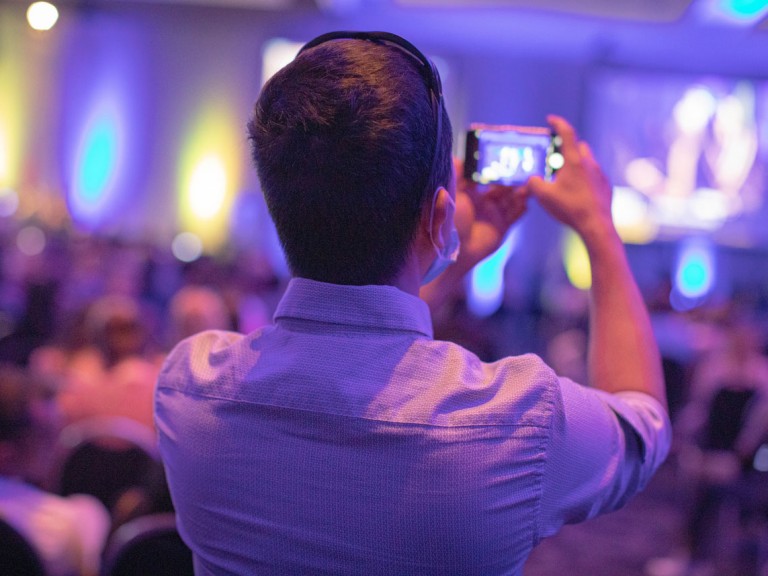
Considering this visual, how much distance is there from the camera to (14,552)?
1929mm

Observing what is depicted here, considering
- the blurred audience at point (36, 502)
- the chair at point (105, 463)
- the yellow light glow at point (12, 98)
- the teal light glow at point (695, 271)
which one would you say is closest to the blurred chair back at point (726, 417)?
the chair at point (105, 463)

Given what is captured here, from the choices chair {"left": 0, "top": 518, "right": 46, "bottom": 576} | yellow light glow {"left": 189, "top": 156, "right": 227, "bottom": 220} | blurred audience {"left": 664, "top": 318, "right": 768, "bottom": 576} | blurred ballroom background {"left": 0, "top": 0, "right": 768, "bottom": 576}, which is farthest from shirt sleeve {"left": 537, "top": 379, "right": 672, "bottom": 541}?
yellow light glow {"left": 189, "top": 156, "right": 227, "bottom": 220}

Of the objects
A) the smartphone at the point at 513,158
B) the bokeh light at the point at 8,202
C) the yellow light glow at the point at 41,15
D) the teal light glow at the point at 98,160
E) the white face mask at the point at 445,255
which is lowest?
the bokeh light at the point at 8,202

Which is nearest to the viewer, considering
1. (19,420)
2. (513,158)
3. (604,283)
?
(604,283)

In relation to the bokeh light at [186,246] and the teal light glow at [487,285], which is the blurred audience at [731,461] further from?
the bokeh light at [186,246]

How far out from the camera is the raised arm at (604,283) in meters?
1.00

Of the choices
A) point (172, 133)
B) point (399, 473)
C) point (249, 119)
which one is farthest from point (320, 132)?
point (172, 133)

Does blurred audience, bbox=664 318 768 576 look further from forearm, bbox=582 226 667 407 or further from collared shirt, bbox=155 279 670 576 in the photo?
collared shirt, bbox=155 279 670 576

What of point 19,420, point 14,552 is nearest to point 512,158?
point 14,552

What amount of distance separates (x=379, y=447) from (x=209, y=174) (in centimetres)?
1102

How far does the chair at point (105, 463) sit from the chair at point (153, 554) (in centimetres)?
98

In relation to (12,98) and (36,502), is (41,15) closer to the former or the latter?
(36,502)

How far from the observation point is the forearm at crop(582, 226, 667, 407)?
39.1 inches

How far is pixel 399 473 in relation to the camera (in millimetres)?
805
